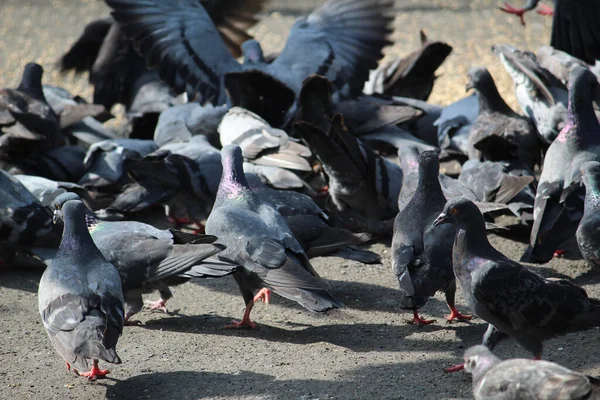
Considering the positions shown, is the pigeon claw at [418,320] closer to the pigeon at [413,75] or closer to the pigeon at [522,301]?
the pigeon at [522,301]

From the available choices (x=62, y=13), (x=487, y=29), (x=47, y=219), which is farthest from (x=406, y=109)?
(x=62, y=13)

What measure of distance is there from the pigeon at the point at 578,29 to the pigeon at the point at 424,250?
3.34 meters

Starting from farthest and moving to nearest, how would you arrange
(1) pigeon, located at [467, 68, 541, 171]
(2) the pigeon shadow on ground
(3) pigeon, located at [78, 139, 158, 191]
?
(3) pigeon, located at [78, 139, 158, 191]
(1) pigeon, located at [467, 68, 541, 171]
(2) the pigeon shadow on ground

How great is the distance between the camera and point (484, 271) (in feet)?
13.4

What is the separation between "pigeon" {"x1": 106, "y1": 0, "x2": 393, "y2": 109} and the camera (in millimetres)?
7961

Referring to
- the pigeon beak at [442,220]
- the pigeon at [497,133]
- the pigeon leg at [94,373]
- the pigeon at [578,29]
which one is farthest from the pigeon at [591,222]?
the pigeon at [578,29]

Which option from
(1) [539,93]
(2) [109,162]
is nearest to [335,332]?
(2) [109,162]

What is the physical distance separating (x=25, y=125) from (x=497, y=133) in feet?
13.0

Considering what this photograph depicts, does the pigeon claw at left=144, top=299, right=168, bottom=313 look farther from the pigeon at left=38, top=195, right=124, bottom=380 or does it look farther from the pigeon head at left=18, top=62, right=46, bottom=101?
the pigeon head at left=18, top=62, right=46, bottom=101

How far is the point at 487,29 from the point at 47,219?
8920 mm

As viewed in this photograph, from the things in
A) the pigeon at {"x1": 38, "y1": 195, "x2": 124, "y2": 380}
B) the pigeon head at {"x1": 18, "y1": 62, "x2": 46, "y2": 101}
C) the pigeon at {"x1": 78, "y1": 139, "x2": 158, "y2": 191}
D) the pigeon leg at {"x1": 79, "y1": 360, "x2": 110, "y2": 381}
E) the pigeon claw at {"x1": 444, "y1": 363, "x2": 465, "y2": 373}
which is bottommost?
the pigeon at {"x1": 78, "y1": 139, "x2": 158, "y2": 191}

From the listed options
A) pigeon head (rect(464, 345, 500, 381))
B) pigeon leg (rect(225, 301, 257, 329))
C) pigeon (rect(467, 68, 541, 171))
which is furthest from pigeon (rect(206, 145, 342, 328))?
pigeon (rect(467, 68, 541, 171))

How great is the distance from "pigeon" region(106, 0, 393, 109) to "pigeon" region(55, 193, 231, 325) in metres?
3.18

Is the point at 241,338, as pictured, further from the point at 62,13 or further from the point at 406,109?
the point at 62,13
